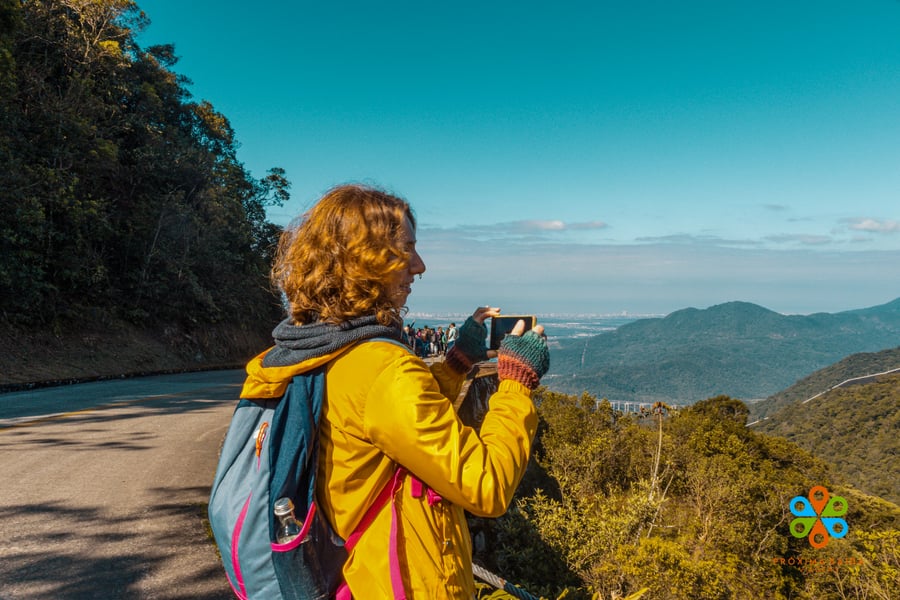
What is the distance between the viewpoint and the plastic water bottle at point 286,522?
128 cm

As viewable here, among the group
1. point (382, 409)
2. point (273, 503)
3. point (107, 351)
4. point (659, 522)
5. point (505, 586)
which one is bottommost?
point (659, 522)

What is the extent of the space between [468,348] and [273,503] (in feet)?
2.18

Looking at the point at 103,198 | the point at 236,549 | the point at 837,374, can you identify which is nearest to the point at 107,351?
the point at 103,198

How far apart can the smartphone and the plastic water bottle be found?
914 mm

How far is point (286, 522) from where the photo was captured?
4.26ft

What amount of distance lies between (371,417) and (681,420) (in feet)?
44.8

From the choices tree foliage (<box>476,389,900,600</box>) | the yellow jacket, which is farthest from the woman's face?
tree foliage (<box>476,389,900,600</box>)

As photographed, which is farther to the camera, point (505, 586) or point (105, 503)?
point (105, 503)

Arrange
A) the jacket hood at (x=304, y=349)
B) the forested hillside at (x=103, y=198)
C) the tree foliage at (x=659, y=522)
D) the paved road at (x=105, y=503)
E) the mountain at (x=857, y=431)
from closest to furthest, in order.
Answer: the jacket hood at (x=304, y=349) → the paved road at (x=105, y=503) → the tree foliage at (x=659, y=522) → the forested hillside at (x=103, y=198) → the mountain at (x=857, y=431)

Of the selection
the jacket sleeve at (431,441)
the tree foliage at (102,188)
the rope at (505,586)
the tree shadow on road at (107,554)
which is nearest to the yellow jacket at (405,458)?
the jacket sleeve at (431,441)

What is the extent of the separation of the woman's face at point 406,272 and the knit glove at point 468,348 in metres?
0.23

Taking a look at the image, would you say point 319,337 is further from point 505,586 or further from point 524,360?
point 505,586

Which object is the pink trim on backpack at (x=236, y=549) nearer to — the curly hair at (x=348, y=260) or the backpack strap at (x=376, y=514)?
the backpack strap at (x=376, y=514)

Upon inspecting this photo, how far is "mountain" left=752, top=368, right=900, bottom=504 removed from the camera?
3691 cm
